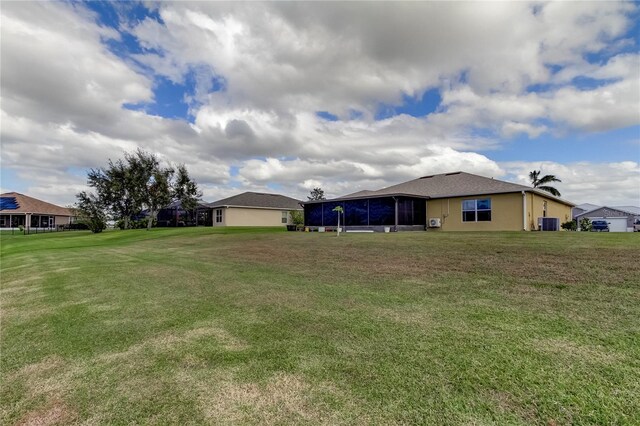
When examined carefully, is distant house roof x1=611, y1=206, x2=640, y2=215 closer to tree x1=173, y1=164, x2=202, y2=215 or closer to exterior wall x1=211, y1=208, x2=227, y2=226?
exterior wall x1=211, y1=208, x2=227, y2=226

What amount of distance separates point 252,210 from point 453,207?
2620 centimetres

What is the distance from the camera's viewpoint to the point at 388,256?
10.5 metres

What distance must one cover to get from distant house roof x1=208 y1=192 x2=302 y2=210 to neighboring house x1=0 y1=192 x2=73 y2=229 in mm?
27200

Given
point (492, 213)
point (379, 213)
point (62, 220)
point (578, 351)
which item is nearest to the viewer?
point (578, 351)

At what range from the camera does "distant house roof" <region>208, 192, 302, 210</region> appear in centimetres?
3995

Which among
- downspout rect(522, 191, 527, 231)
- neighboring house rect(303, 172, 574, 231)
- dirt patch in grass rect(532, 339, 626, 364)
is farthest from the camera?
neighboring house rect(303, 172, 574, 231)

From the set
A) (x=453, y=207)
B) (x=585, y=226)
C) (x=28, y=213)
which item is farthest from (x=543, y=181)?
(x=28, y=213)

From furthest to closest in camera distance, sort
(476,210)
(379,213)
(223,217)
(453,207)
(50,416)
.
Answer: (223,217) → (379,213) → (453,207) → (476,210) → (50,416)

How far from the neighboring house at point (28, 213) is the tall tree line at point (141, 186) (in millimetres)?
11078

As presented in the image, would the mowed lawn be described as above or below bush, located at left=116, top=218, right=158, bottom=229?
below

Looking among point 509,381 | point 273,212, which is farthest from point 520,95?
point 273,212

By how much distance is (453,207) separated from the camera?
22469mm

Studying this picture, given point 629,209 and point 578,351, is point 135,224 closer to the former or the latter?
point 578,351

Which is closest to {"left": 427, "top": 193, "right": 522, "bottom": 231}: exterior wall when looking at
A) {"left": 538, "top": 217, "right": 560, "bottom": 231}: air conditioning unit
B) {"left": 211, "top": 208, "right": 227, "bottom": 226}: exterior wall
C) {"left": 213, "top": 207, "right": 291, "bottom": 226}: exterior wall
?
{"left": 538, "top": 217, "right": 560, "bottom": 231}: air conditioning unit
